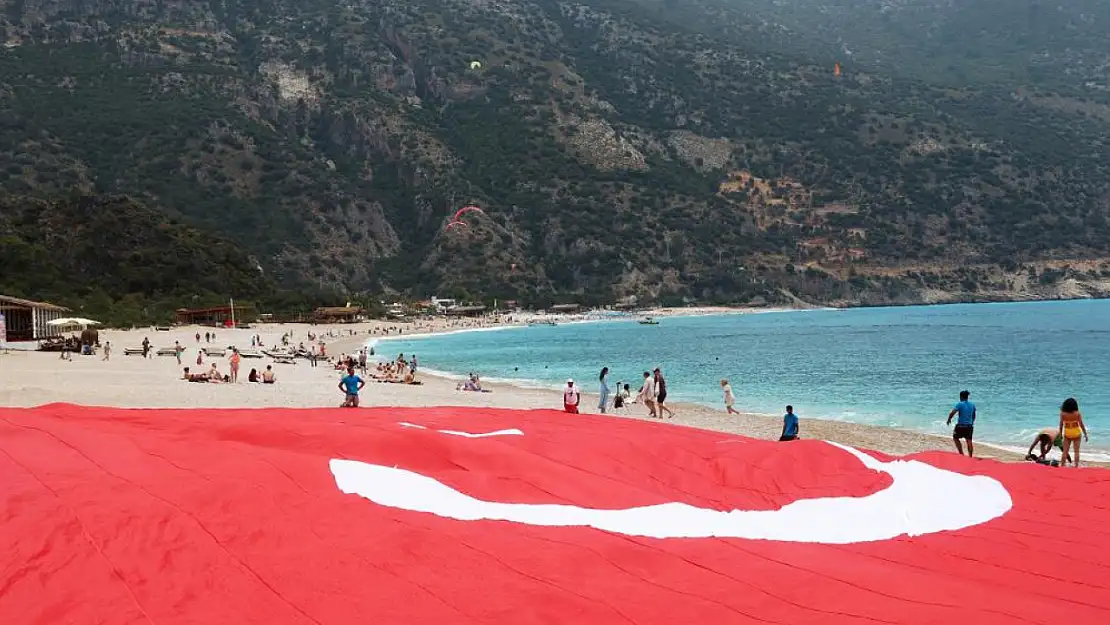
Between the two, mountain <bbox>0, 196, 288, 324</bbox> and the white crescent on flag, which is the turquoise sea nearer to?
the white crescent on flag

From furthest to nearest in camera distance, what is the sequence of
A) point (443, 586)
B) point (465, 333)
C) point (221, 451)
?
point (465, 333)
point (221, 451)
point (443, 586)

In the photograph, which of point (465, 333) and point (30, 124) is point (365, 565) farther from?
point (30, 124)

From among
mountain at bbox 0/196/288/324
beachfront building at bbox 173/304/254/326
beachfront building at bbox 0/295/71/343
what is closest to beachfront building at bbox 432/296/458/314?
mountain at bbox 0/196/288/324

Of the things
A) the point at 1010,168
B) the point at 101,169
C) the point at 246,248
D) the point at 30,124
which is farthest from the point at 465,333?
the point at 1010,168

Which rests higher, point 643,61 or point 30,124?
point 643,61

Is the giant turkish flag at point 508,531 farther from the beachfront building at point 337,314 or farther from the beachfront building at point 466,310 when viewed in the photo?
the beachfront building at point 466,310

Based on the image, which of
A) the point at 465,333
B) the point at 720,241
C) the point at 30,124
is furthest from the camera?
the point at 720,241

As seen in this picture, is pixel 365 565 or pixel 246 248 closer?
pixel 365 565
